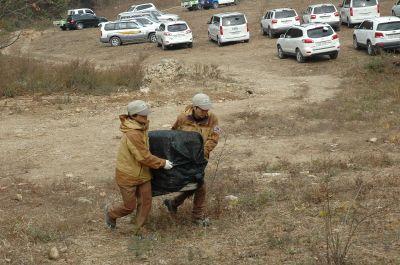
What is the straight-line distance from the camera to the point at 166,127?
49.9 ft

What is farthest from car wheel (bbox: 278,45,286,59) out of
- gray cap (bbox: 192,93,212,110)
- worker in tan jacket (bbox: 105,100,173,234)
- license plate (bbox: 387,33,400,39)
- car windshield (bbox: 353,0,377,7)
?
worker in tan jacket (bbox: 105,100,173,234)

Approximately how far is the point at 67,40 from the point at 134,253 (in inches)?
1605

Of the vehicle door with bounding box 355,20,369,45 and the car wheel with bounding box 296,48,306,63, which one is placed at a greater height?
the vehicle door with bounding box 355,20,369,45

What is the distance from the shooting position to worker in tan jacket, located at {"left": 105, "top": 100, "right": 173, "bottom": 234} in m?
6.82

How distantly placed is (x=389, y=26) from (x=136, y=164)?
20.1m

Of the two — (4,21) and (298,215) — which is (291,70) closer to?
(4,21)

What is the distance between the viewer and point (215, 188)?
9367 mm

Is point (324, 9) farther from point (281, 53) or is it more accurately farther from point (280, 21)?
point (281, 53)

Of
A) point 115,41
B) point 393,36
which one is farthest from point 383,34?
point 115,41

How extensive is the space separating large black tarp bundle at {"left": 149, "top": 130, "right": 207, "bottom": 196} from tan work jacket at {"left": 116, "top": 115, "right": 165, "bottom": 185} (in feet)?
0.52

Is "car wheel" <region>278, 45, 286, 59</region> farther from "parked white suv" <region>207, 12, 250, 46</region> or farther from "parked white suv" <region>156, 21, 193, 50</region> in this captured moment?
"parked white suv" <region>156, 21, 193, 50</region>

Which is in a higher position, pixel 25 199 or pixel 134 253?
pixel 134 253

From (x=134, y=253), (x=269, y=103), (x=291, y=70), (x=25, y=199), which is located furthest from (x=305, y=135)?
(x=291, y=70)

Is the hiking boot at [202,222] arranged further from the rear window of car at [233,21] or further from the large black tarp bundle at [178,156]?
the rear window of car at [233,21]
